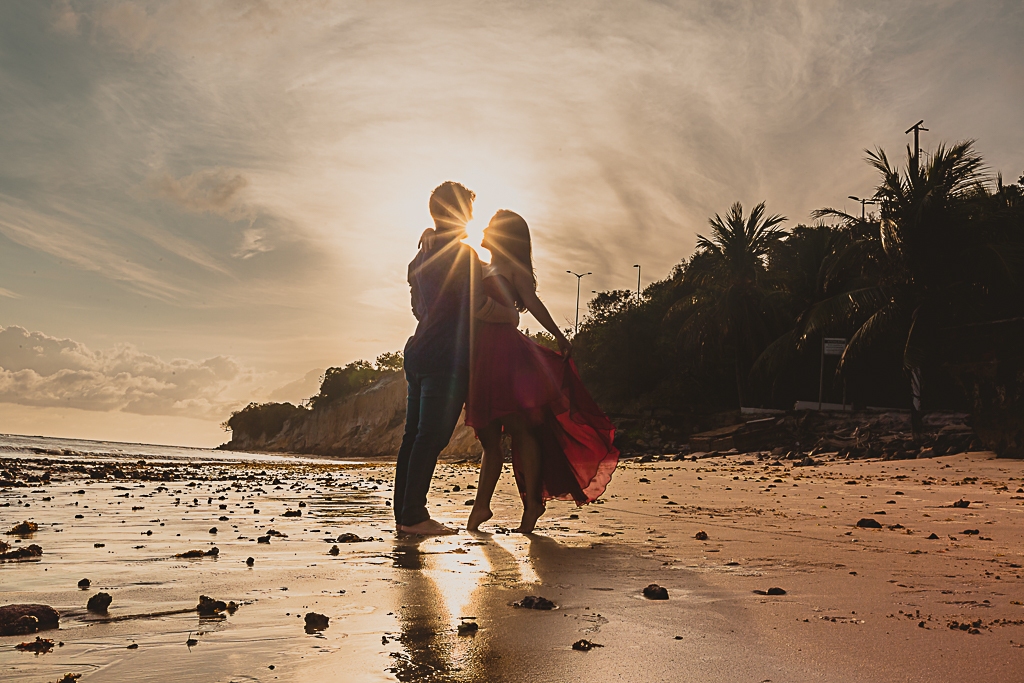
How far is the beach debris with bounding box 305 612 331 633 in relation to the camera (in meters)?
1.84

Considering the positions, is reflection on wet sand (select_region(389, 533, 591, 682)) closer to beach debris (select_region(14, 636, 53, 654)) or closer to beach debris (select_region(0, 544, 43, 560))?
beach debris (select_region(14, 636, 53, 654))

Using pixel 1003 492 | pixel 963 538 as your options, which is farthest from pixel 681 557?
pixel 1003 492

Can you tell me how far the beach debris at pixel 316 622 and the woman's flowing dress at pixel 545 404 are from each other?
2.26 m

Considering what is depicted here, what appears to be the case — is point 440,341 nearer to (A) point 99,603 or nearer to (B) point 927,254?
(A) point 99,603

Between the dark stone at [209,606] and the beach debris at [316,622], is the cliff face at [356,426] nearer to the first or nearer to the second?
the dark stone at [209,606]

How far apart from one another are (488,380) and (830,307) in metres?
20.1

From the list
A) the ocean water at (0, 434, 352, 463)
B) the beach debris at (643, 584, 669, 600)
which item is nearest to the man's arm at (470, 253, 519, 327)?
the beach debris at (643, 584, 669, 600)

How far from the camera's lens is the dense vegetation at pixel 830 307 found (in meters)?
16.1

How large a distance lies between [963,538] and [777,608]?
7.04ft

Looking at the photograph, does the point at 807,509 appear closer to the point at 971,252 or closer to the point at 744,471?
the point at 744,471

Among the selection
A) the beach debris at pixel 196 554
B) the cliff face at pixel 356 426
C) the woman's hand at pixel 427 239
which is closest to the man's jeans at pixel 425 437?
the woman's hand at pixel 427 239

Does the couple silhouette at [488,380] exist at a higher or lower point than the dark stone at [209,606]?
higher

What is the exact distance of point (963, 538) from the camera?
142 inches

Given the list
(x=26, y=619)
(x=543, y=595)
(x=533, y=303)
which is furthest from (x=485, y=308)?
(x=26, y=619)
